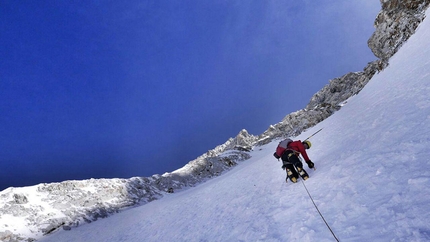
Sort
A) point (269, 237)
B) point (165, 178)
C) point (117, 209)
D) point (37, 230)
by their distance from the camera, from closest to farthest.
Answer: point (269, 237), point (37, 230), point (117, 209), point (165, 178)

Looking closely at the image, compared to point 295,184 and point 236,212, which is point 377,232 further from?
point 236,212

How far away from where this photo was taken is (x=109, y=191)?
6125 cm

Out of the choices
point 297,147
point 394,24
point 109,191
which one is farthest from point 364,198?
point 109,191

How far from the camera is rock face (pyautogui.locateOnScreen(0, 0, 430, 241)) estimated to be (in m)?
36.6

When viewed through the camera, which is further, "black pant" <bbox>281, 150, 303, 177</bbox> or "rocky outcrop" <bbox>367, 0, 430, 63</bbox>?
"rocky outcrop" <bbox>367, 0, 430, 63</bbox>

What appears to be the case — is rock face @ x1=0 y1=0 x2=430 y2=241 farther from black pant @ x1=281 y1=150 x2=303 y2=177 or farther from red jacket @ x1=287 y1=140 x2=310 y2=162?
black pant @ x1=281 y1=150 x2=303 y2=177

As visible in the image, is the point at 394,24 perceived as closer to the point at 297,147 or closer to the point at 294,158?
the point at 297,147

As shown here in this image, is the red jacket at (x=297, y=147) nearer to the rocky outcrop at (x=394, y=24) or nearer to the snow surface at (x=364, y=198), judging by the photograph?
the snow surface at (x=364, y=198)

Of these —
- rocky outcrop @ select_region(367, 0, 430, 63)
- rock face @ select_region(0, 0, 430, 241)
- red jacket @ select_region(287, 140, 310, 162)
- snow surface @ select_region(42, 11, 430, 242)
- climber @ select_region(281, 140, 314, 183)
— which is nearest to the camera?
snow surface @ select_region(42, 11, 430, 242)

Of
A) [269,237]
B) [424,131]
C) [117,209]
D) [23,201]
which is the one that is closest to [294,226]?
[269,237]

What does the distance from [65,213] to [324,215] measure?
2474 inches

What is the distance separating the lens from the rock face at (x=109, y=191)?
36562 millimetres

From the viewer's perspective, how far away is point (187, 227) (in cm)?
1385

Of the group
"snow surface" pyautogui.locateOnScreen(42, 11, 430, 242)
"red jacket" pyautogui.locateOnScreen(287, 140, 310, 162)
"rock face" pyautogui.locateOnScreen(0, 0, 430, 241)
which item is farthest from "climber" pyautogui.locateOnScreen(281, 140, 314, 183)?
"rock face" pyautogui.locateOnScreen(0, 0, 430, 241)
